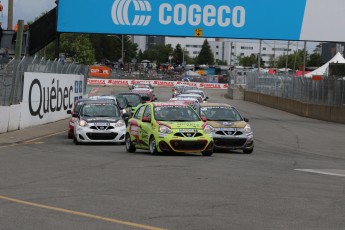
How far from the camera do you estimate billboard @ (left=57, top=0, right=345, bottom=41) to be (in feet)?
→ 114

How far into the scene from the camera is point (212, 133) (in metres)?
20.5

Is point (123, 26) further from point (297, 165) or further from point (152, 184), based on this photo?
point (152, 184)

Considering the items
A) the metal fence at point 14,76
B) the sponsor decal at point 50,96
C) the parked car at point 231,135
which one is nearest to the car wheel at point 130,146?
the parked car at point 231,135

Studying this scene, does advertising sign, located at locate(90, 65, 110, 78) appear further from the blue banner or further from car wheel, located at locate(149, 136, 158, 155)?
car wheel, located at locate(149, 136, 158, 155)

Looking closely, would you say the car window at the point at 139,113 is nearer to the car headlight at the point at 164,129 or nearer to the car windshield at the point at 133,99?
the car headlight at the point at 164,129

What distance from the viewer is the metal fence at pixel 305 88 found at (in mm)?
40562

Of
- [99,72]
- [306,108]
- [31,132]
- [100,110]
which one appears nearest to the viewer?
[100,110]

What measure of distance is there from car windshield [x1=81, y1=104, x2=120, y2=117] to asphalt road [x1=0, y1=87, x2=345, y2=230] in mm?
2721

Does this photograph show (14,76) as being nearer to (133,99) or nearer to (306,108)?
(133,99)

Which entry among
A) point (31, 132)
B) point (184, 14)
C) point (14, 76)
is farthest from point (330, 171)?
point (184, 14)

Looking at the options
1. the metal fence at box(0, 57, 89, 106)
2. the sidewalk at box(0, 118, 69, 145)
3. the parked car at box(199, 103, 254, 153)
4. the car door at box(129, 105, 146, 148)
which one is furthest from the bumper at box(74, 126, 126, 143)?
the metal fence at box(0, 57, 89, 106)

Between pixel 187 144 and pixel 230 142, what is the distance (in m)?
2.47

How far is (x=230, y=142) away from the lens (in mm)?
20516

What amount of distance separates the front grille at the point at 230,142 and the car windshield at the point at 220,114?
0.99 m
